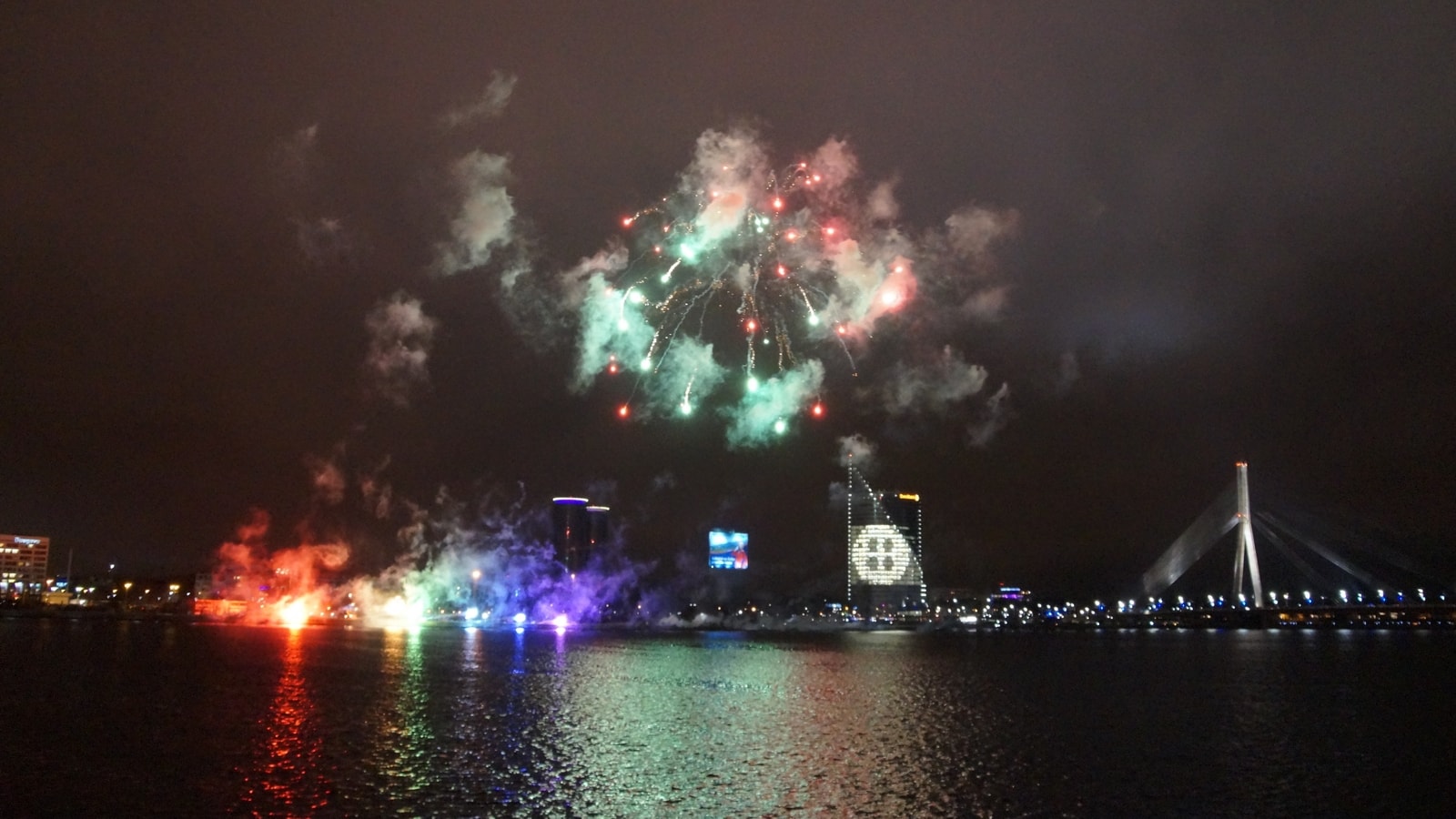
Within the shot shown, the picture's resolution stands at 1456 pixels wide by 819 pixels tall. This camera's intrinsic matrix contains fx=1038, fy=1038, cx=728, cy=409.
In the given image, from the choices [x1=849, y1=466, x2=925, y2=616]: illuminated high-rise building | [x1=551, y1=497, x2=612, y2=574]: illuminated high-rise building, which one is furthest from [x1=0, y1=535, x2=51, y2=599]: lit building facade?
[x1=849, y1=466, x2=925, y2=616]: illuminated high-rise building

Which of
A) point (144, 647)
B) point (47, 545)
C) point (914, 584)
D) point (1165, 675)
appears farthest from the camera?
point (914, 584)

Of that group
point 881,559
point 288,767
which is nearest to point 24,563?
point 881,559

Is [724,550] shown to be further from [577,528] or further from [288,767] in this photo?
[288,767]

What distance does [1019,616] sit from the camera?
19562cm

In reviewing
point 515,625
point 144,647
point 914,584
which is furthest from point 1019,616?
point 144,647

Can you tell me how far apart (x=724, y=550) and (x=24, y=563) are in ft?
401

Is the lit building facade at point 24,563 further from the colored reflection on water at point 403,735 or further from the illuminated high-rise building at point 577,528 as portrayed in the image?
the colored reflection on water at point 403,735

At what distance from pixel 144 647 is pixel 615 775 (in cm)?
5455

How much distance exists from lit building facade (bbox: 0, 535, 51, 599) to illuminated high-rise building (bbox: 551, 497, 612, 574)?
3306 inches

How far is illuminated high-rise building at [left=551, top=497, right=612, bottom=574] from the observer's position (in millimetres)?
167625

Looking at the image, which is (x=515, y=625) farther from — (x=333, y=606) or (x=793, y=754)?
(x=793, y=754)

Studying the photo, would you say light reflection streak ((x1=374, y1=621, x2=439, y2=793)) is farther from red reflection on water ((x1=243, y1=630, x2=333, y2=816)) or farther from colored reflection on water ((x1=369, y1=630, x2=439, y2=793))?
red reflection on water ((x1=243, y1=630, x2=333, y2=816))

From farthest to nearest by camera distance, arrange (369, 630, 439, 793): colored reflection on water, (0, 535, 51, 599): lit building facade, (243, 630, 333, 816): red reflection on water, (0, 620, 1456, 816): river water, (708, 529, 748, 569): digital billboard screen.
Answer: (0, 535, 51, 599): lit building facade < (708, 529, 748, 569): digital billboard screen < (369, 630, 439, 793): colored reflection on water < (0, 620, 1456, 816): river water < (243, 630, 333, 816): red reflection on water

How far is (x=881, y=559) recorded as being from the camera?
631 feet
